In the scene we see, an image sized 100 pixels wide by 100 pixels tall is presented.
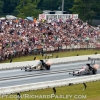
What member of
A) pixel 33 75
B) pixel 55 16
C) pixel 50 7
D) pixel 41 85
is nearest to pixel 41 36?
pixel 55 16

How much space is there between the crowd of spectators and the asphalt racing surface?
25.1 feet

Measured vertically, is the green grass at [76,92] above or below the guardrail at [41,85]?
below

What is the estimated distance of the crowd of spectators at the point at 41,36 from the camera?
53375 mm

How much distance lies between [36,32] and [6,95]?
30275mm

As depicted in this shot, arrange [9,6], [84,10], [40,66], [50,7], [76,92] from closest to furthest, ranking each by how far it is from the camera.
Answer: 1. [76,92]
2. [40,66]
3. [84,10]
4. [9,6]
5. [50,7]

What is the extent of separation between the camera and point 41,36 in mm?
58812

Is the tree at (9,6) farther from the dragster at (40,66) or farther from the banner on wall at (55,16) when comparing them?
the dragster at (40,66)

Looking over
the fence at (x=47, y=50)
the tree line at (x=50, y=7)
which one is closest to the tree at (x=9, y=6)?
the tree line at (x=50, y=7)

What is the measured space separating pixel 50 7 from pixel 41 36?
2410 inches

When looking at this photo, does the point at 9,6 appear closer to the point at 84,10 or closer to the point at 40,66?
the point at 84,10

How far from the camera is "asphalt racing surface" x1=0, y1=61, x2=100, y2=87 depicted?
37281 millimetres

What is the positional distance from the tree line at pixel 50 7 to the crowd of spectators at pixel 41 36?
93.8 feet

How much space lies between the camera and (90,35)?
2596 inches

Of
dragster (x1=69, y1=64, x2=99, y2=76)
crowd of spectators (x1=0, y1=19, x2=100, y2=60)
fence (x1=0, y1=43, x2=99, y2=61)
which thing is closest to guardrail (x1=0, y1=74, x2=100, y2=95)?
dragster (x1=69, y1=64, x2=99, y2=76)
